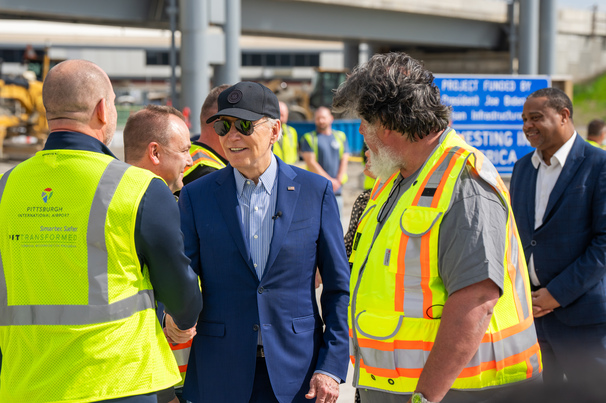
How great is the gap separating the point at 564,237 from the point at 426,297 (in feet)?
6.08

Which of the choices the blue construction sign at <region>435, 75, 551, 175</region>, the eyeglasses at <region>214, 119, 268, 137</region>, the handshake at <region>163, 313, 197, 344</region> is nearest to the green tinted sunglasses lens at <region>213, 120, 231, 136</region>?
the eyeglasses at <region>214, 119, 268, 137</region>

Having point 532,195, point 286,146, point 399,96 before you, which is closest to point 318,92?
point 286,146

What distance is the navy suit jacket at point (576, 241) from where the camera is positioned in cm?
369

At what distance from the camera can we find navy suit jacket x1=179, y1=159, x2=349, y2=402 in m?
2.77

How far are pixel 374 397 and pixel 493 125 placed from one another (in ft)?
17.8

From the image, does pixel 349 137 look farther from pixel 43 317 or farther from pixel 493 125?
pixel 43 317

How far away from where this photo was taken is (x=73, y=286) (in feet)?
7.30

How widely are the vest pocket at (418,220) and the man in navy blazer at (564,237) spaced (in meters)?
1.83

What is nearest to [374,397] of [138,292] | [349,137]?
[138,292]

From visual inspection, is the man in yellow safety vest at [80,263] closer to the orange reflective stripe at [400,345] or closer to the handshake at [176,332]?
the handshake at [176,332]

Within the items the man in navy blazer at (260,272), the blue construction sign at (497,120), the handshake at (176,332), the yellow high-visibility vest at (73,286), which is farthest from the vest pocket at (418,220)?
the blue construction sign at (497,120)

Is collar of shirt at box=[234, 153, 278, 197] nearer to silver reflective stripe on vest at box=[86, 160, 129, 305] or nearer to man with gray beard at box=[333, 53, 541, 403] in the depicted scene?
man with gray beard at box=[333, 53, 541, 403]

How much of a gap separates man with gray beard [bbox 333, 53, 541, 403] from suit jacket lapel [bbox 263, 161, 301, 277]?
46 centimetres

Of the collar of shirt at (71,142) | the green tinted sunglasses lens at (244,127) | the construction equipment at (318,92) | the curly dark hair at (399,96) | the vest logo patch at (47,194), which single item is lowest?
the vest logo patch at (47,194)
